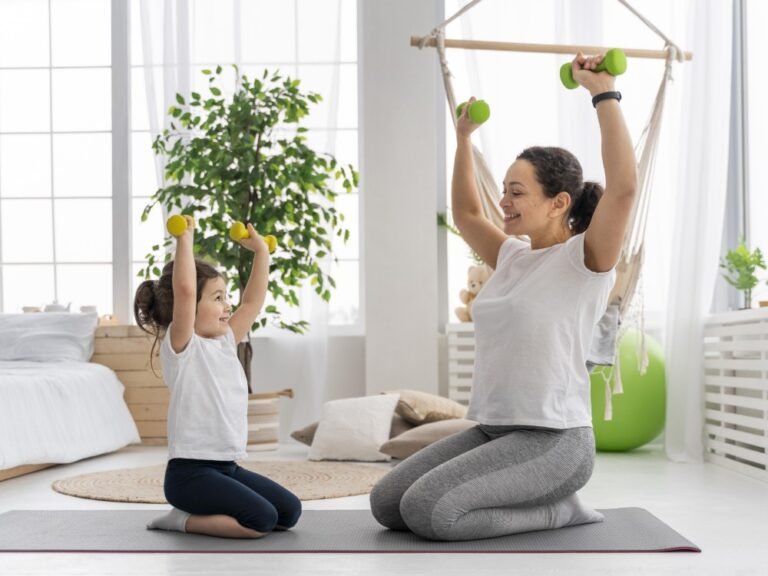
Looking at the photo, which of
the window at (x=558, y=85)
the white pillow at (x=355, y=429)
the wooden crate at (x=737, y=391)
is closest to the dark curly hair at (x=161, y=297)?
the white pillow at (x=355, y=429)

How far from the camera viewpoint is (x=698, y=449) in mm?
4047

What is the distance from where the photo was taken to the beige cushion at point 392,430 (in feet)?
13.9

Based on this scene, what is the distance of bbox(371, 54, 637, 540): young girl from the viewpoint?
2.23 meters

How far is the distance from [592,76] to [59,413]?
8.75 feet

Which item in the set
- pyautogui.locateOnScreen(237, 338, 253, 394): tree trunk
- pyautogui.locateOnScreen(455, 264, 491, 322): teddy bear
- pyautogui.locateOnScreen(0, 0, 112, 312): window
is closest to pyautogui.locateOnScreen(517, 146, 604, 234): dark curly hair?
pyautogui.locateOnScreen(455, 264, 491, 322): teddy bear

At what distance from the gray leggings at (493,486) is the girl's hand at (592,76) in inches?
30.2

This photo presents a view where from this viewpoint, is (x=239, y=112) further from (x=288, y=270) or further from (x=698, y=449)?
(x=698, y=449)

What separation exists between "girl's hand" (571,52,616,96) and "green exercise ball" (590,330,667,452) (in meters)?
2.21

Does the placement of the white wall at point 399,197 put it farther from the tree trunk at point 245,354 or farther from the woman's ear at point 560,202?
the woman's ear at point 560,202

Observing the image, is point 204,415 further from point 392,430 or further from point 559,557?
point 392,430

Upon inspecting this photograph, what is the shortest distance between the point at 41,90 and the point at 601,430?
338 centimetres

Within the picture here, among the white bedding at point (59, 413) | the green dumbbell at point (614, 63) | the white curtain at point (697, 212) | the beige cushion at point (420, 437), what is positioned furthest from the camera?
the white curtain at point (697, 212)

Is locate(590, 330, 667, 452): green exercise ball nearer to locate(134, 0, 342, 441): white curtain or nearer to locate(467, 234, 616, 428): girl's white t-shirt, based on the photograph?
locate(134, 0, 342, 441): white curtain

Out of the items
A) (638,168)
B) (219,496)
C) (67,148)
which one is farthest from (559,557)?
(67,148)
